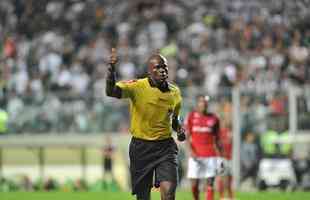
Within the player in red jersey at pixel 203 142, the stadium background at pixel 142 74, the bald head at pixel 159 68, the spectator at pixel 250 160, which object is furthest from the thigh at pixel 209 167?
the spectator at pixel 250 160

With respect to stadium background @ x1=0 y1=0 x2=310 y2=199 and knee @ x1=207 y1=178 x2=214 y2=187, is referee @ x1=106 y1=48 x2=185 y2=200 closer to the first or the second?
knee @ x1=207 y1=178 x2=214 y2=187

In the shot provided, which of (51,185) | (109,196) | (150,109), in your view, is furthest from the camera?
(51,185)

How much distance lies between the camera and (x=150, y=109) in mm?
14688

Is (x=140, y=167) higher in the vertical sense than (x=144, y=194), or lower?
higher

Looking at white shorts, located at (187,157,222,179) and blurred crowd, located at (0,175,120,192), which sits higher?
white shorts, located at (187,157,222,179)

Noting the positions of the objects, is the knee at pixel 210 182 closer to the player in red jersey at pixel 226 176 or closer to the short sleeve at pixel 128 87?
the player in red jersey at pixel 226 176

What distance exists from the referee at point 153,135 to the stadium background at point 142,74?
15556 mm

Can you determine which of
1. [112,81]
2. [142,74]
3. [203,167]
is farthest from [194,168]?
[142,74]

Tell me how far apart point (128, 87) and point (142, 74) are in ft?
53.2

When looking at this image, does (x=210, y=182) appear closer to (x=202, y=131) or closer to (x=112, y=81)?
(x=202, y=131)

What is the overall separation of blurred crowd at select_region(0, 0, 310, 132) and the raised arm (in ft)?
57.0

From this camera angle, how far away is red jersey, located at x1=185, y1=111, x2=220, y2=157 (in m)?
21.5

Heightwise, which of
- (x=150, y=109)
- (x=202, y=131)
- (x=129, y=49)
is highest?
(x=129, y=49)

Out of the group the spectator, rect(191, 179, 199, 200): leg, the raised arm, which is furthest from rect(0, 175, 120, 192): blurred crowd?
the raised arm
